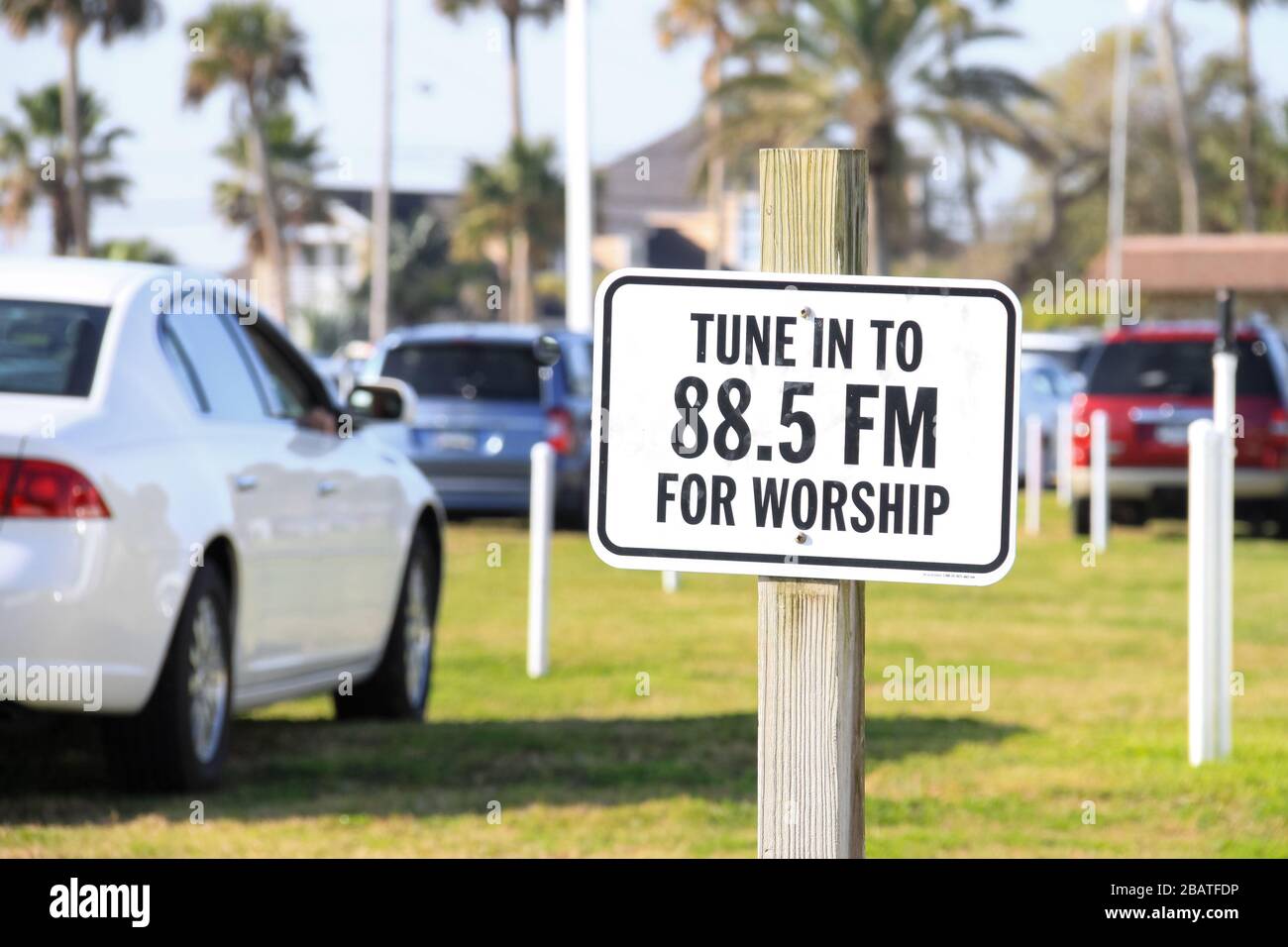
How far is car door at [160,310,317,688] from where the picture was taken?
26.9ft

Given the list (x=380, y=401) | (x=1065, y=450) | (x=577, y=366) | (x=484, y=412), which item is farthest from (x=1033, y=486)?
(x=380, y=401)

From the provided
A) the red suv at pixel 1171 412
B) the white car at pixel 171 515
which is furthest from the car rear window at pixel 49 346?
the red suv at pixel 1171 412

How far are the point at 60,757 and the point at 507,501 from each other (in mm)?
12977

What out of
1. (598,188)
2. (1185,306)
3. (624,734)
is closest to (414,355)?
(624,734)

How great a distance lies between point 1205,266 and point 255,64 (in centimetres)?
2386

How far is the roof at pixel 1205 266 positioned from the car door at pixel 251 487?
Answer: 156 feet

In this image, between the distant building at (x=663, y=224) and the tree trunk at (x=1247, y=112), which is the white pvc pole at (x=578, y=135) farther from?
the distant building at (x=663, y=224)

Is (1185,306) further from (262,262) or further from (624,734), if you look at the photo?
(624,734)

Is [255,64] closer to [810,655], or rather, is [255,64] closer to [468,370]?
[468,370]

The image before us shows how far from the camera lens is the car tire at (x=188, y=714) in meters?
7.62

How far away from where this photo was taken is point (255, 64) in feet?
207

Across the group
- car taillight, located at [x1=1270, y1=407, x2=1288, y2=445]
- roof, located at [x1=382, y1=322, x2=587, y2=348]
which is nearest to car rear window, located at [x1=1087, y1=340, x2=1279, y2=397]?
car taillight, located at [x1=1270, y1=407, x2=1288, y2=445]

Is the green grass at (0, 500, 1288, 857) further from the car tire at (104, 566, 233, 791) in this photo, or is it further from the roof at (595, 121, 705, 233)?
the roof at (595, 121, 705, 233)

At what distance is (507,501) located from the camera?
21.6 m
